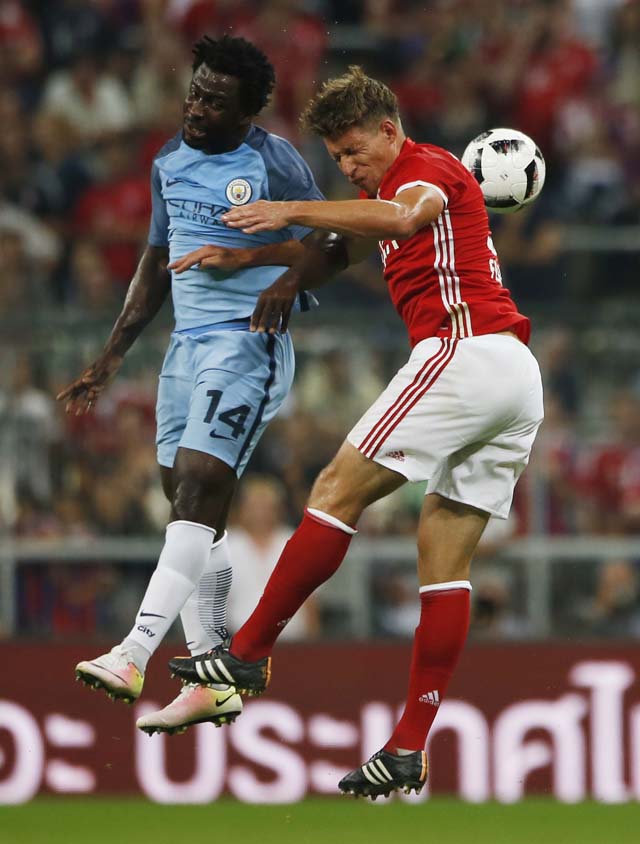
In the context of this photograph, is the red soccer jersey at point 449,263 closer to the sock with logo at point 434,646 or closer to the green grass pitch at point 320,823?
the sock with logo at point 434,646

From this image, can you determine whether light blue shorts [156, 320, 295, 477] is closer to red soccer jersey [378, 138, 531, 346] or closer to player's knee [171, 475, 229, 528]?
player's knee [171, 475, 229, 528]

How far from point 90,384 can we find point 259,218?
1.29 meters

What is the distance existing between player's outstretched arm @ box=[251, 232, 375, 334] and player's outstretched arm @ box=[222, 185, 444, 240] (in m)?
0.42

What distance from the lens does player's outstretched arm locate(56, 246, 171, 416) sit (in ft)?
21.0

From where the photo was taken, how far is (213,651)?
5879 mm

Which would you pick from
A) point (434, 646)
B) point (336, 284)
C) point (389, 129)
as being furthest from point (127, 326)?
point (336, 284)

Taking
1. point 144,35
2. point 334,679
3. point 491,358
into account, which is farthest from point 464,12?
point 491,358

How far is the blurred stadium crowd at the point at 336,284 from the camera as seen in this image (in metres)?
9.23

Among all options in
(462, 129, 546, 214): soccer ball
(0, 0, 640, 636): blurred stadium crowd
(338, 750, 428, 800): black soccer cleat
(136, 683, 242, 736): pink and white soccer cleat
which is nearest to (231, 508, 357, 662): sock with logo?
(136, 683, 242, 736): pink and white soccer cleat

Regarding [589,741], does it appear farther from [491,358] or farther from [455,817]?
[491,358]

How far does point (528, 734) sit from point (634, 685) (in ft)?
2.05

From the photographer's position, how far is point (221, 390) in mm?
6078

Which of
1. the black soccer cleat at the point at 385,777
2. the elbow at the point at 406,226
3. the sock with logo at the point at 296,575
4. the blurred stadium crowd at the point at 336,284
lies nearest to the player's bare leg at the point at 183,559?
the sock with logo at the point at 296,575

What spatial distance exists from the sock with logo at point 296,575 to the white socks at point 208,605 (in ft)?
1.90
